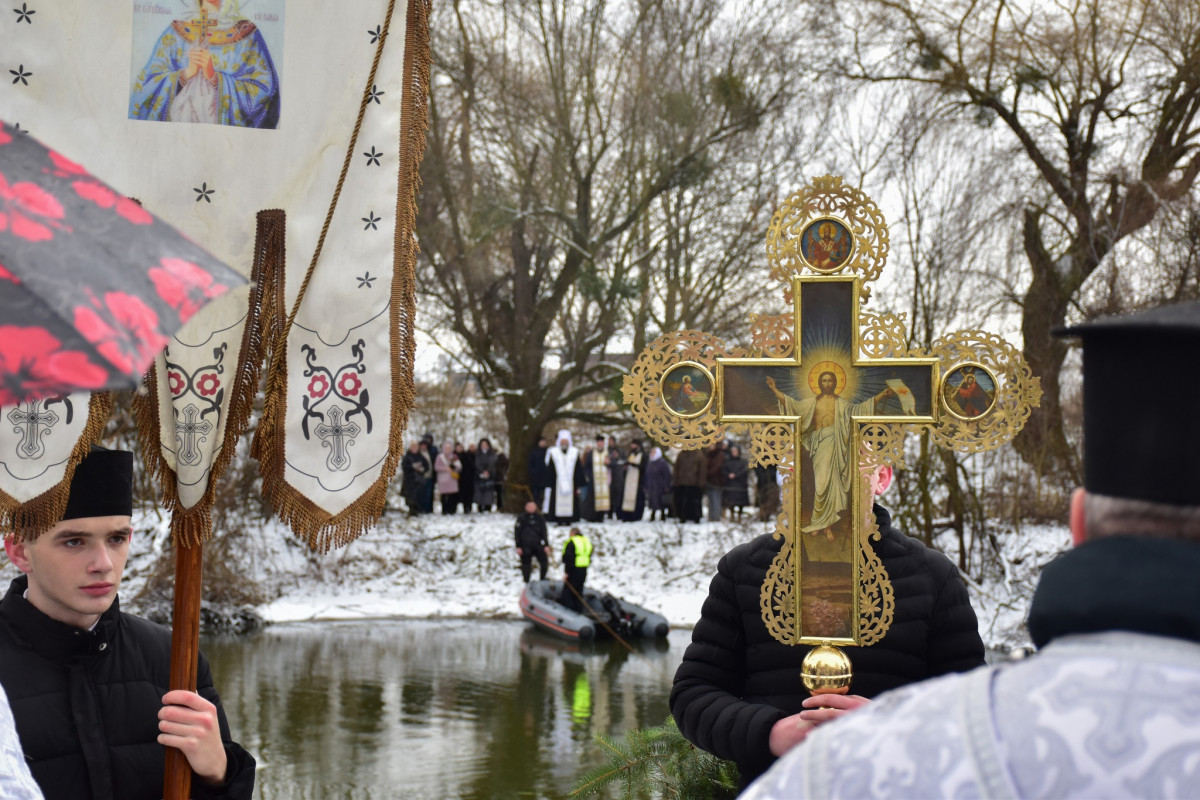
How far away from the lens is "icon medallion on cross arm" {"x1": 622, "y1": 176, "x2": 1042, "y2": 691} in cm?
287

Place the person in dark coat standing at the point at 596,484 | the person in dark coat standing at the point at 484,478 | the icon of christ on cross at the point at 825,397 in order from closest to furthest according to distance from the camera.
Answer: the icon of christ on cross at the point at 825,397 → the person in dark coat standing at the point at 596,484 → the person in dark coat standing at the point at 484,478

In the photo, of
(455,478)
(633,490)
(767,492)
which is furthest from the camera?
(455,478)

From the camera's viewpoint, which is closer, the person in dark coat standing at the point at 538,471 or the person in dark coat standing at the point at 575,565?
the person in dark coat standing at the point at 575,565

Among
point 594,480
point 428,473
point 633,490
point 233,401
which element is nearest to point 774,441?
point 233,401

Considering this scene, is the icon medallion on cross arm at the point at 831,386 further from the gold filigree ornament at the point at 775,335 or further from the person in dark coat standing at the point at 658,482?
the person in dark coat standing at the point at 658,482

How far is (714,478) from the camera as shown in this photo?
69.5 ft

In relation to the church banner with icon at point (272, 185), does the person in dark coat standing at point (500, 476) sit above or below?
below

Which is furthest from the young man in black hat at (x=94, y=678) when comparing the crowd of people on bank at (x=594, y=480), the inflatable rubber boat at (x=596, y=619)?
the crowd of people on bank at (x=594, y=480)

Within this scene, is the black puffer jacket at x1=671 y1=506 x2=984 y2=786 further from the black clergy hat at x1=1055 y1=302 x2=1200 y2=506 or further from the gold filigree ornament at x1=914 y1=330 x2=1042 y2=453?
the black clergy hat at x1=1055 y1=302 x2=1200 y2=506

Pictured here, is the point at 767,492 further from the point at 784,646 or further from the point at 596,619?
the point at 784,646

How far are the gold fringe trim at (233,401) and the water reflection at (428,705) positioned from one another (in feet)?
21.6

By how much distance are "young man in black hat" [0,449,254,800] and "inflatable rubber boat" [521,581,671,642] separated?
40.7 ft

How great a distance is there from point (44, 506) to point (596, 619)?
13.3m

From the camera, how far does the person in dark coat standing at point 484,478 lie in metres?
23.0
